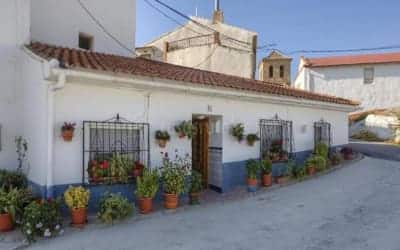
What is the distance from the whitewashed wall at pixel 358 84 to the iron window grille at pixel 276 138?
2354 centimetres

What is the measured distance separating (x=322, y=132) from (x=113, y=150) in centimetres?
1028

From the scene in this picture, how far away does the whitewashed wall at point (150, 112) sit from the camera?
7137 millimetres

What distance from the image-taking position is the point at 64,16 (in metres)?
10.9

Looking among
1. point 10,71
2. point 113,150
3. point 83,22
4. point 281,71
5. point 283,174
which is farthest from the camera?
point 281,71

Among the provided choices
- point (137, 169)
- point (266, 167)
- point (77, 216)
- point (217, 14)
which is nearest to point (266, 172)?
point (266, 167)

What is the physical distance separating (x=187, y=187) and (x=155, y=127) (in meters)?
1.74

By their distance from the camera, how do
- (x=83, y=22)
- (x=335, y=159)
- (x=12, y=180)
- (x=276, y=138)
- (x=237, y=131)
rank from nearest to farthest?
(x=12, y=180)
(x=237, y=131)
(x=83, y=22)
(x=276, y=138)
(x=335, y=159)

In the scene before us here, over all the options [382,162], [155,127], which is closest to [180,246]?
[155,127]

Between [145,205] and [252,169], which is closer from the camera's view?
[145,205]

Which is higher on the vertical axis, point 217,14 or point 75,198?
point 217,14

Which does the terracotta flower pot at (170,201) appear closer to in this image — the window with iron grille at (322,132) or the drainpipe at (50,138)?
the drainpipe at (50,138)

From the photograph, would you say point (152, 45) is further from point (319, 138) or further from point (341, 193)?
point (341, 193)

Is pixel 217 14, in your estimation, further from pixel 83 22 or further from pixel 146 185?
pixel 146 185

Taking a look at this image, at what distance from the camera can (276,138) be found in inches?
489
